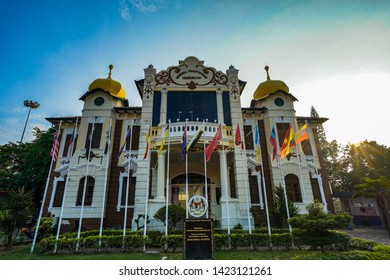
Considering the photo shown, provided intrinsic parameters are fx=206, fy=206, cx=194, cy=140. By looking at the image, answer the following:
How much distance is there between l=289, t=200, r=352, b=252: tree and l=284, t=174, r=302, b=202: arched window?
22.8 ft

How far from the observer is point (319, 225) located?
8875 mm

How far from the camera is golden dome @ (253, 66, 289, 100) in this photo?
19.5 meters

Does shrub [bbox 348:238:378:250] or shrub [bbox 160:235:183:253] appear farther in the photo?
shrub [bbox 160:235:183:253]

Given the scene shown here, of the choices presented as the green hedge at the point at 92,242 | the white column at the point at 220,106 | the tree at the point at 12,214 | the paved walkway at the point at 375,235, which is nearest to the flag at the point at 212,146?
the white column at the point at 220,106

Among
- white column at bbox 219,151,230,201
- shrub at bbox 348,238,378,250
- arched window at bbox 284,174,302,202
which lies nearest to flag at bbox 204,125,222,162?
white column at bbox 219,151,230,201

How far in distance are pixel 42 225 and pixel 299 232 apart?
47.1 feet

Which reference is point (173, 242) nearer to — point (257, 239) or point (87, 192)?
point (257, 239)

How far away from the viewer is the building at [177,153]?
1536cm

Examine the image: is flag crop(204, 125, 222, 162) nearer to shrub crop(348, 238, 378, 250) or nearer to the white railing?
the white railing

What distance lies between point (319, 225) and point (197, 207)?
5.73 metres

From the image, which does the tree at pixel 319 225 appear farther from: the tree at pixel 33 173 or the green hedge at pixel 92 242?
the tree at pixel 33 173

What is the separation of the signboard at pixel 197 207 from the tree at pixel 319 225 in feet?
14.2

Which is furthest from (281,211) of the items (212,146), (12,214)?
(12,214)

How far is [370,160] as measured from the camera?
25.3 meters
